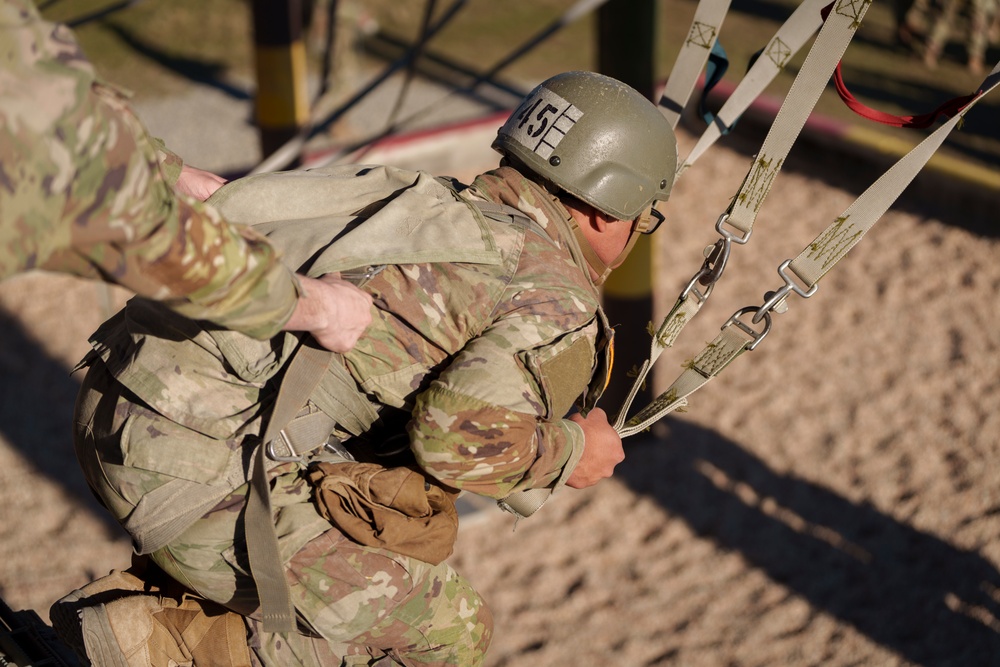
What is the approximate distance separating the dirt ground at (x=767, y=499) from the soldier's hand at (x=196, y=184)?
8.80 feet

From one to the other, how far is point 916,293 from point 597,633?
3.12 m

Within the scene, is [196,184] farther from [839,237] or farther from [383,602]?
[839,237]

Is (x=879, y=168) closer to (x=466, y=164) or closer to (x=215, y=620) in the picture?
(x=466, y=164)

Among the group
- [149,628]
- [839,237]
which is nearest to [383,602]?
[149,628]

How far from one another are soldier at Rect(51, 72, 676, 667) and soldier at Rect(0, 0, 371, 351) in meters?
0.29

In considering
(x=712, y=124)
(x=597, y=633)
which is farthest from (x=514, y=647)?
(x=712, y=124)

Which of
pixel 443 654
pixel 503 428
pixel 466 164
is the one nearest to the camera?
pixel 503 428

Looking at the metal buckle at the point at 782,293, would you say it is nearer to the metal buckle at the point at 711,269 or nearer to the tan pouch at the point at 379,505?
the metal buckle at the point at 711,269

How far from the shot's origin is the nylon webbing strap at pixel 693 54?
10.6 feet

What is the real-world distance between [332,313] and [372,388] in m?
0.25

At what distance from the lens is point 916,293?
6.58m

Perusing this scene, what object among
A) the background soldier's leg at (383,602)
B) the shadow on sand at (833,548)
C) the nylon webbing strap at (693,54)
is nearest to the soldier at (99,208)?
the background soldier's leg at (383,602)

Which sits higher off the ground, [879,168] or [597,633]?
[879,168]

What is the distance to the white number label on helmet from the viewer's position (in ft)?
9.05
